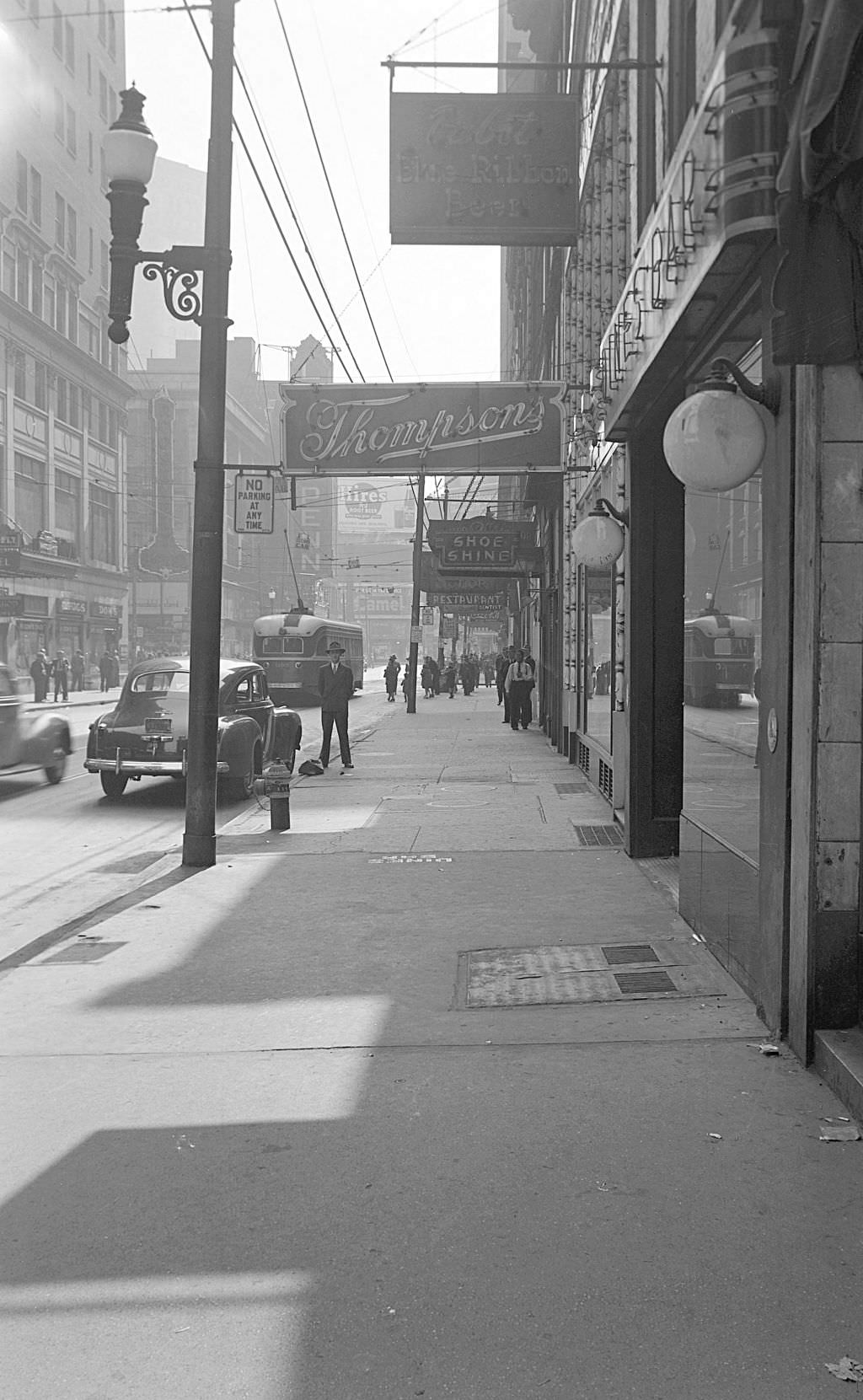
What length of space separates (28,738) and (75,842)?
14.8 ft

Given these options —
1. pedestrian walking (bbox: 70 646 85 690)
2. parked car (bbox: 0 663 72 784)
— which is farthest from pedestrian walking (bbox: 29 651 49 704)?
parked car (bbox: 0 663 72 784)

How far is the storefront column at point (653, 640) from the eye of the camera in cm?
997

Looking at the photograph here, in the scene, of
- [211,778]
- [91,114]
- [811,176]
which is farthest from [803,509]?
[91,114]

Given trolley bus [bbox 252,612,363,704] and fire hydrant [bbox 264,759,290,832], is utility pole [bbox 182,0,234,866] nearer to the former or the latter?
fire hydrant [bbox 264,759,290,832]

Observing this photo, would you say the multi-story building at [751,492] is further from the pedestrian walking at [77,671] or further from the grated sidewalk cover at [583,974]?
the pedestrian walking at [77,671]

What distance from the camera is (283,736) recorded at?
17.7 m

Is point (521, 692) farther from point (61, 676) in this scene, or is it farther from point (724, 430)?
point (61, 676)

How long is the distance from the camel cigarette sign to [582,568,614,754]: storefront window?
357 cm

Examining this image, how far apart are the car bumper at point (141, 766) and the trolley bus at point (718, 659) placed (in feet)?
25.7

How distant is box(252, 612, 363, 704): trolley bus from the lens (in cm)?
4222

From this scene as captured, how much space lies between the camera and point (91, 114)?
7031 cm

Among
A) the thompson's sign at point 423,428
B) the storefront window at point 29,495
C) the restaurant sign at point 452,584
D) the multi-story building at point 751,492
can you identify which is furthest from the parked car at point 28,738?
the storefront window at point 29,495

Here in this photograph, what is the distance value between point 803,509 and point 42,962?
4.97 metres

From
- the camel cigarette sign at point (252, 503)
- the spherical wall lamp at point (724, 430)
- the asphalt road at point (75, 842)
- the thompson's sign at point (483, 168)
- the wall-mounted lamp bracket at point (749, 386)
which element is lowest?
the asphalt road at point (75, 842)
